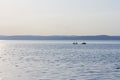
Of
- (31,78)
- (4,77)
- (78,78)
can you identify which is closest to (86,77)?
(78,78)

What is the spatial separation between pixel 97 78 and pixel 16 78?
877 centimetres

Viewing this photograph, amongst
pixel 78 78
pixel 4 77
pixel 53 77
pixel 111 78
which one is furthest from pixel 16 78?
pixel 111 78

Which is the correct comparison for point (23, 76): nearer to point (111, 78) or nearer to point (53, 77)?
point (53, 77)

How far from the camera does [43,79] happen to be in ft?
120

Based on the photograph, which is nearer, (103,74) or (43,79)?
(43,79)

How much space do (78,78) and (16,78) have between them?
6.69 meters

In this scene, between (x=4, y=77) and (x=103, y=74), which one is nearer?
(x=4, y=77)

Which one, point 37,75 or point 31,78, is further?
point 37,75

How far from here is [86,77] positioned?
38.8 metres

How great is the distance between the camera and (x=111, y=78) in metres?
38.1

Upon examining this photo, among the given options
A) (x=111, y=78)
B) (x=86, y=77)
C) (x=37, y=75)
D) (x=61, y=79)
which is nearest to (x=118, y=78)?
(x=111, y=78)

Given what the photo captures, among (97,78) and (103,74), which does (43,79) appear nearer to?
(97,78)

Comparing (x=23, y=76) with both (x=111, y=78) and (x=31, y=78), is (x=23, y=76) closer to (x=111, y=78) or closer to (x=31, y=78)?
(x=31, y=78)

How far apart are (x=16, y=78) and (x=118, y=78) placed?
11.0 m
